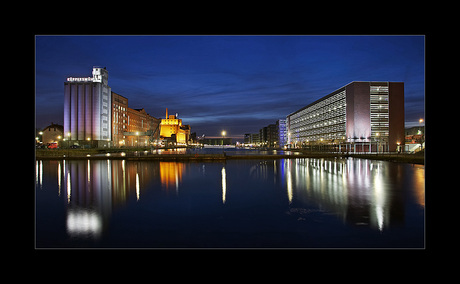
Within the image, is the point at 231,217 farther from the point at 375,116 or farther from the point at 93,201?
the point at 375,116

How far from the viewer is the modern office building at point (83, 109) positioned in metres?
89.7

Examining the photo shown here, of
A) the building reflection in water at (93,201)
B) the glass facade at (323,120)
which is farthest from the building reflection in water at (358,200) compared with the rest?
the glass facade at (323,120)

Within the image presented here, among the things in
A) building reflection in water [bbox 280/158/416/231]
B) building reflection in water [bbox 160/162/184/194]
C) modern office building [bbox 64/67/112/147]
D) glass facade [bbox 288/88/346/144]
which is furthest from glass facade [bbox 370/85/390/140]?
modern office building [bbox 64/67/112/147]

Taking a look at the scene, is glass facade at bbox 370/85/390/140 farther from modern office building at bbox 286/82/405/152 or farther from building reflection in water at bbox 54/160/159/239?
building reflection in water at bbox 54/160/159/239

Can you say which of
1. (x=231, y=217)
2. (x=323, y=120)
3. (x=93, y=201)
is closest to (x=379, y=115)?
(x=323, y=120)

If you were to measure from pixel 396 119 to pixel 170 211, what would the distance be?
83541 mm

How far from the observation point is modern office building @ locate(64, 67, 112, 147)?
89.7m

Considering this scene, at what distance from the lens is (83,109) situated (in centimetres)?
9069

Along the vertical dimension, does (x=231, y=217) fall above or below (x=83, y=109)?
below

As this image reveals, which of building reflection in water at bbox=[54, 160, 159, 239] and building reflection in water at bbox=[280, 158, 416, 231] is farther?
building reflection in water at bbox=[280, 158, 416, 231]

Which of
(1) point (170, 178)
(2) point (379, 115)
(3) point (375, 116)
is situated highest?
(2) point (379, 115)

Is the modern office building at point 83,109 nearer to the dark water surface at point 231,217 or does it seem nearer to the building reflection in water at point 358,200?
the dark water surface at point 231,217

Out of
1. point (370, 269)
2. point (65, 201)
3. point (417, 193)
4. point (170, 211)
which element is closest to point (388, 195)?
point (417, 193)

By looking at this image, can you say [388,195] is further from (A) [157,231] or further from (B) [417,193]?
(A) [157,231]
